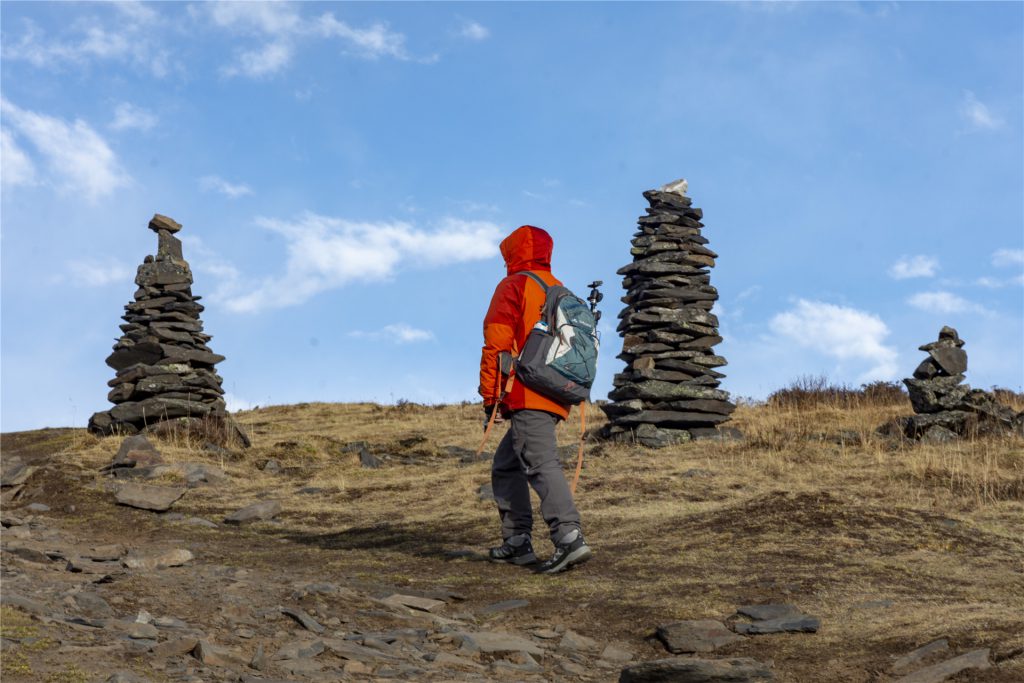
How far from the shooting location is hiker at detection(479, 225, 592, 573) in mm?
8016

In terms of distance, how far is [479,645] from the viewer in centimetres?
634

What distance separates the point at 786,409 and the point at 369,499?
1182 cm

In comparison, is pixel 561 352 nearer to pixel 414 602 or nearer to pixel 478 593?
pixel 478 593

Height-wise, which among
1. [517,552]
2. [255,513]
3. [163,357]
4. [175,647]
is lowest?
[175,647]

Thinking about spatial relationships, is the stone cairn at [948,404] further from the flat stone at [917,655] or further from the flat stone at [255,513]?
the flat stone at [917,655]

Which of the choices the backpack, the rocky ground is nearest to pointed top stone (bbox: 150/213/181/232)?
the rocky ground

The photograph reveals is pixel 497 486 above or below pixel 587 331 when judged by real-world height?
below

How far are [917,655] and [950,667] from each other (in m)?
0.40

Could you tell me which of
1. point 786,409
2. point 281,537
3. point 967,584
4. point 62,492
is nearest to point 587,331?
point 967,584

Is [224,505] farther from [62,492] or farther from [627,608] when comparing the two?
[627,608]

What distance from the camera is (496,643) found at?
6.38 metres

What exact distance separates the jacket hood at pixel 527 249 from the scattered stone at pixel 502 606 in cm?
267

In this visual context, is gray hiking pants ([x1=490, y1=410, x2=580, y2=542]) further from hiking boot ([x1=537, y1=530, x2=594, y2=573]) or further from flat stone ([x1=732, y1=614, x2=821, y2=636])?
flat stone ([x1=732, y1=614, x2=821, y2=636])

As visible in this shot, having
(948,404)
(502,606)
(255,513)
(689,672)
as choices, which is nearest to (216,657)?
(689,672)
